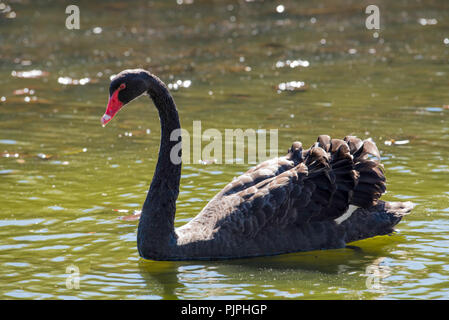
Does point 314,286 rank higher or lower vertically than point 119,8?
lower

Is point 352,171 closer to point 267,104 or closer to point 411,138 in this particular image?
point 411,138

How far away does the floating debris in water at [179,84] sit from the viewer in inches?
548

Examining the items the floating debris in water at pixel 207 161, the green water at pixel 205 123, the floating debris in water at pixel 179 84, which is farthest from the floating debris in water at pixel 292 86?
the floating debris in water at pixel 207 161

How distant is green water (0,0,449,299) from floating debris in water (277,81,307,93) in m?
0.28

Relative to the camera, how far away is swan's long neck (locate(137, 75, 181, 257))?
6.59 m

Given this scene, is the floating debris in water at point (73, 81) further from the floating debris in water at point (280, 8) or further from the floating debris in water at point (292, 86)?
the floating debris in water at point (280, 8)

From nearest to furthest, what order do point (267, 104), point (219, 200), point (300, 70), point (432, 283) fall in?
point (432, 283) < point (219, 200) < point (267, 104) < point (300, 70)

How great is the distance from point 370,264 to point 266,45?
11.0m

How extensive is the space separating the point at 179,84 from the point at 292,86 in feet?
6.46

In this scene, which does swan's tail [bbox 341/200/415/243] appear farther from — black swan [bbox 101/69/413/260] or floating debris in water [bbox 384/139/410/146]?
floating debris in water [bbox 384/139/410/146]

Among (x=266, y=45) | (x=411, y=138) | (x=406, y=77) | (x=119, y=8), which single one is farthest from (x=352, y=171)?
(x=119, y=8)

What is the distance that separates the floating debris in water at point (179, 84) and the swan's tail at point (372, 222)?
7176 millimetres

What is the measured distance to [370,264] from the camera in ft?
21.6
